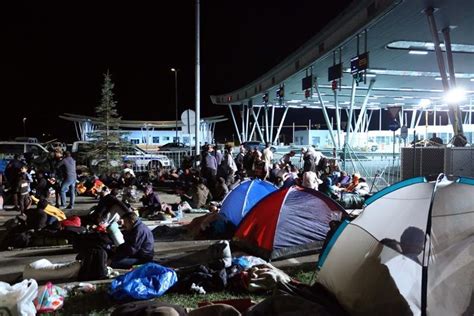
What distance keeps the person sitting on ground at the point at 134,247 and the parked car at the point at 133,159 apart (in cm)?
1361

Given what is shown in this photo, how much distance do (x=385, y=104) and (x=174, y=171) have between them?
1058 inches

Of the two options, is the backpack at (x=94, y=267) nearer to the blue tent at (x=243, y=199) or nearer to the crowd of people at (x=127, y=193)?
the crowd of people at (x=127, y=193)

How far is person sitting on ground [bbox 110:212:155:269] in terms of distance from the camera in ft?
22.9

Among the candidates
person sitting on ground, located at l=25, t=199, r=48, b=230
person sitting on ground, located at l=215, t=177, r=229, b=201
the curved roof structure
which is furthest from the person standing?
the curved roof structure

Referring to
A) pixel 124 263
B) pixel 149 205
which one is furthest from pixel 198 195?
pixel 124 263

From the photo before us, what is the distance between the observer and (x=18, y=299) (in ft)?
15.4

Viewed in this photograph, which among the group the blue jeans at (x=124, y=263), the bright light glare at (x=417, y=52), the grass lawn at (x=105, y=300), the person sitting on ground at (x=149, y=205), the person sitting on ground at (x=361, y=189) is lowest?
the grass lawn at (x=105, y=300)

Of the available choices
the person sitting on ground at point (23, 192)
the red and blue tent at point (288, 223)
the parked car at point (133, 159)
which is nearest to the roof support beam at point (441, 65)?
the red and blue tent at point (288, 223)

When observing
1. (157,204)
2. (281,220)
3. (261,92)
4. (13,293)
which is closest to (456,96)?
(281,220)

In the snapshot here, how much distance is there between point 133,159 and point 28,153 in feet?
15.9

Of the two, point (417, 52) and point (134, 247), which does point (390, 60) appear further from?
point (134, 247)

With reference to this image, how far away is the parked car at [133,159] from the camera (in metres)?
20.5

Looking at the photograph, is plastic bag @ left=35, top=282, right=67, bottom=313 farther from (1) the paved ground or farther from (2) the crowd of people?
(1) the paved ground

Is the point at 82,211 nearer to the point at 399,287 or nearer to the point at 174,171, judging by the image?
the point at 174,171
